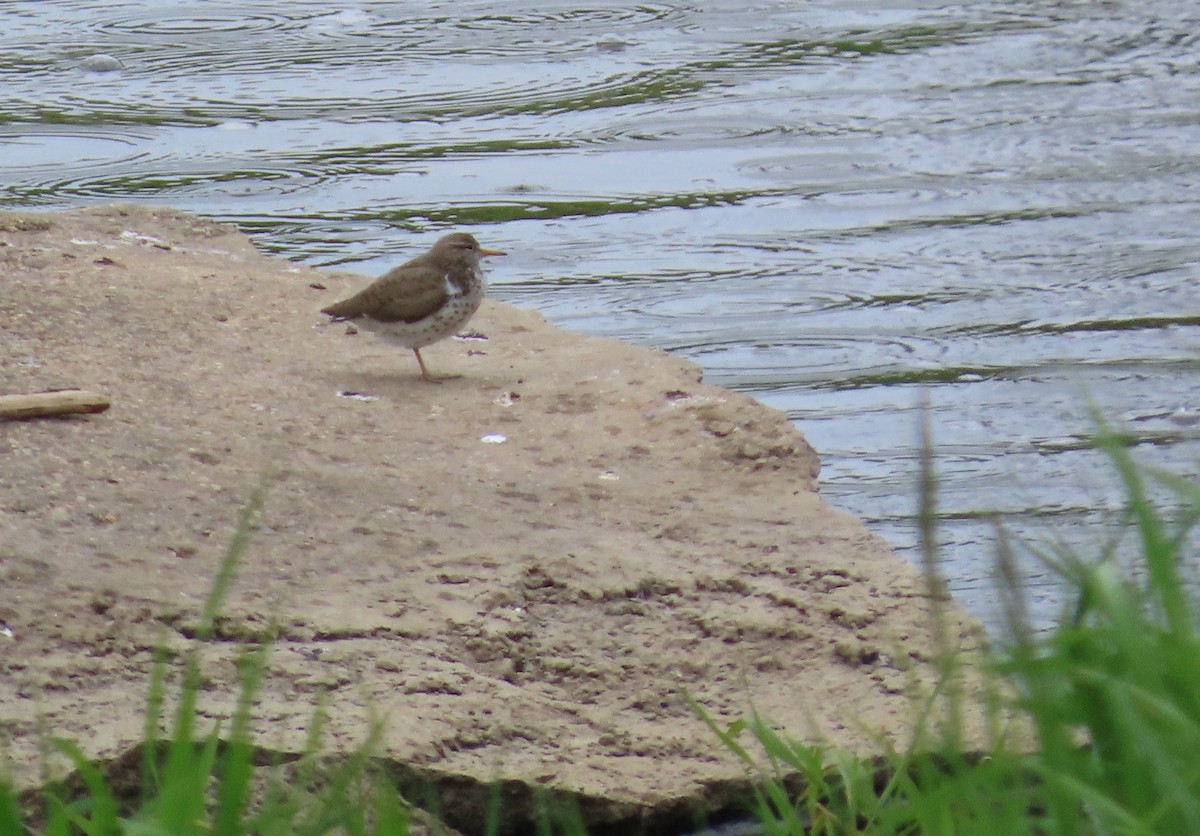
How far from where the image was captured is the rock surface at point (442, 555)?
362 centimetres

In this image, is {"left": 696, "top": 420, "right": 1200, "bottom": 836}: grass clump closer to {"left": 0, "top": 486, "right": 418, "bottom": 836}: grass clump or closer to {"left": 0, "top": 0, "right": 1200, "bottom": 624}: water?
{"left": 0, "top": 486, "right": 418, "bottom": 836}: grass clump

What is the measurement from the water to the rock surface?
0.63 m

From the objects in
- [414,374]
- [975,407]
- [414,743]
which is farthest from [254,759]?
[975,407]

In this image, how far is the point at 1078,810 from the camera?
96.2 inches

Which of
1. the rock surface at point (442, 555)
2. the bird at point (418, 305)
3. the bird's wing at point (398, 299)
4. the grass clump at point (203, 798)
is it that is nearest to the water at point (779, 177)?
the rock surface at point (442, 555)

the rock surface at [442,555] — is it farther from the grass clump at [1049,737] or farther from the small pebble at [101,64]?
the small pebble at [101,64]

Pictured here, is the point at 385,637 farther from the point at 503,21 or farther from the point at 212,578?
the point at 503,21

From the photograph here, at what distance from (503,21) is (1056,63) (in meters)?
3.37

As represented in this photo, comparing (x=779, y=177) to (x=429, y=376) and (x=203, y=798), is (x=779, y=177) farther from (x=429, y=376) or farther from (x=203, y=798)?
(x=203, y=798)

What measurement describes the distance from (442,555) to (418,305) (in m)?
1.92

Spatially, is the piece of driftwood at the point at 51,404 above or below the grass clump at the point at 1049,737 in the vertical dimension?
below

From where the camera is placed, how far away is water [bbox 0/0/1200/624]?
20.2 feet

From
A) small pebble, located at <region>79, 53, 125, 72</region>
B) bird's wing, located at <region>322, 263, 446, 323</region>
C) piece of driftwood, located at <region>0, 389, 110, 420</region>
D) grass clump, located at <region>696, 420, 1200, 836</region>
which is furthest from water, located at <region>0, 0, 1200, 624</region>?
piece of driftwood, located at <region>0, 389, 110, 420</region>

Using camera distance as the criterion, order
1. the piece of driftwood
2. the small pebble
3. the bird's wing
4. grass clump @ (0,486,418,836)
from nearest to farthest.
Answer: grass clump @ (0,486,418,836) < the piece of driftwood < the bird's wing < the small pebble
